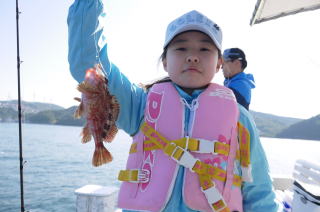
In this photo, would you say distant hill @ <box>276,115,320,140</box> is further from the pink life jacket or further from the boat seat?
the pink life jacket

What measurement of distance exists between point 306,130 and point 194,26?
317ft

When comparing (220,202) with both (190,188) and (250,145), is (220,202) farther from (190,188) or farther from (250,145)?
(250,145)

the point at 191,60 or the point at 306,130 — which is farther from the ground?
the point at 191,60

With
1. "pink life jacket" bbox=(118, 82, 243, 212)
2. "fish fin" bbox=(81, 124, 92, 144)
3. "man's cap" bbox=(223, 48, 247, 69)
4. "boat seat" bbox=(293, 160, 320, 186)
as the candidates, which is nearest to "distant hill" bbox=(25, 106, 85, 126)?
"fish fin" bbox=(81, 124, 92, 144)

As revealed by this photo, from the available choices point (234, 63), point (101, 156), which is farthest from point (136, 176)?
point (234, 63)

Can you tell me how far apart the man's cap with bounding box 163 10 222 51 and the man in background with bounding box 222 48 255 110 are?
214cm

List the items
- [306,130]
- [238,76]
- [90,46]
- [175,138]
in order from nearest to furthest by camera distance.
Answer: [90,46], [175,138], [238,76], [306,130]

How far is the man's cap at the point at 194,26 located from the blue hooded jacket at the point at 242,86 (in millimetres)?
2098

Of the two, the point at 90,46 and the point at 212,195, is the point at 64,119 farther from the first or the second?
the point at 212,195

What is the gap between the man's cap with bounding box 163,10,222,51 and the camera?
1.83m

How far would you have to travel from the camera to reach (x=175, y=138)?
6.23 feet

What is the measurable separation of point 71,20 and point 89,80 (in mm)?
393

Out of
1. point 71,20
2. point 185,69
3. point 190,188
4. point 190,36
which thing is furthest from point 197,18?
point 190,188

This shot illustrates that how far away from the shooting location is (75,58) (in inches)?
66.9
